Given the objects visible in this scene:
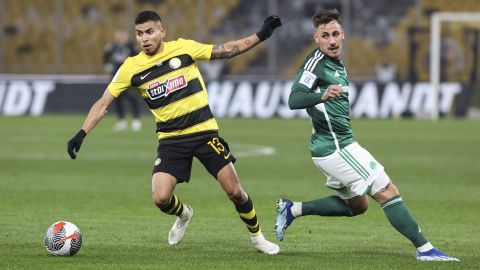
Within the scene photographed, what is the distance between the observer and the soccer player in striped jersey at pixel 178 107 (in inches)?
384

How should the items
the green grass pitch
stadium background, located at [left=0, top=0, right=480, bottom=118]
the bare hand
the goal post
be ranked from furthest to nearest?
stadium background, located at [left=0, top=0, right=480, bottom=118] → the goal post → the green grass pitch → the bare hand

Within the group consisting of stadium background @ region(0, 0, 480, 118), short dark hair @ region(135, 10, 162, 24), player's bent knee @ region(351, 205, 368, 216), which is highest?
short dark hair @ region(135, 10, 162, 24)

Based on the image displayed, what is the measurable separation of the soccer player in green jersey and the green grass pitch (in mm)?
365

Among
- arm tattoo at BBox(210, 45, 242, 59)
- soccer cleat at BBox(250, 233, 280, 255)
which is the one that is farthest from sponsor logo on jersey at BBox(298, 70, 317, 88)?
soccer cleat at BBox(250, 233, 280, 255)

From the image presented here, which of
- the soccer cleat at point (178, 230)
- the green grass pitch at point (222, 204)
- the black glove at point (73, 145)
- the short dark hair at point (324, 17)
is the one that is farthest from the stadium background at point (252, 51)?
the black glove at point (73, 145)

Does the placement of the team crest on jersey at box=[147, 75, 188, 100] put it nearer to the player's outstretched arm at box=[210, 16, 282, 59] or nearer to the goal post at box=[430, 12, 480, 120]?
the player's outstretched arm at box=[210, 16, 282, 59]

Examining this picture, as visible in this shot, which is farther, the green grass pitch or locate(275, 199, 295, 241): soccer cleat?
locate(275, 199, 295, 241): soccer cleat

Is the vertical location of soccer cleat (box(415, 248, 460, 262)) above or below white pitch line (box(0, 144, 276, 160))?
above

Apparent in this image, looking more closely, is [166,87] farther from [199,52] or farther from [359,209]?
[359,209]

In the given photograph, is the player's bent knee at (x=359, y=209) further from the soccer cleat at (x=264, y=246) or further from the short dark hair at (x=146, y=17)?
the short dark hair at (x=146, y=17)

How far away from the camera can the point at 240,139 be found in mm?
25375

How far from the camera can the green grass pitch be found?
368 inches

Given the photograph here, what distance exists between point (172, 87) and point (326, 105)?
1420 millimetres

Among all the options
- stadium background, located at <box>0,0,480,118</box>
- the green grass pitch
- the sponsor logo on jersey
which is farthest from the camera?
stadium background, located at <box>0,0,480,118</box>
